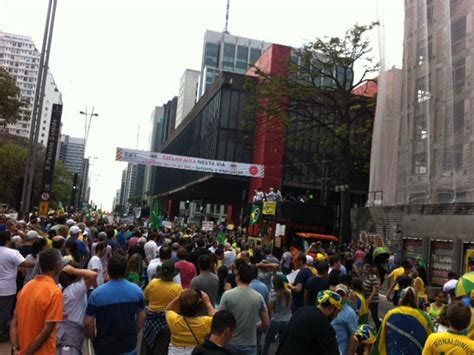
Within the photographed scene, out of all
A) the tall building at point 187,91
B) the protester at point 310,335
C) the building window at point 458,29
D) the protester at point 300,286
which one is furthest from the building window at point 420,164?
the tall building at point 187,91

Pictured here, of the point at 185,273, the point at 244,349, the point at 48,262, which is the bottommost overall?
the point at 244,349

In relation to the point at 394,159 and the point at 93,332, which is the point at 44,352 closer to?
the point at 93,332

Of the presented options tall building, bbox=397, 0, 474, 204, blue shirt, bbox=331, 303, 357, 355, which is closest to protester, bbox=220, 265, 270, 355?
blue shirt, bbox=331, 303, 357, 355

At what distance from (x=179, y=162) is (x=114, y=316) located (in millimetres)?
27155

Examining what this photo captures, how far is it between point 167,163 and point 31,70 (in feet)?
413

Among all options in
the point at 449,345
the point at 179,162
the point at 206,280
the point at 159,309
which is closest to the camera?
the point at 449,345

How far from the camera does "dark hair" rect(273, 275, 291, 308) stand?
7387 mm

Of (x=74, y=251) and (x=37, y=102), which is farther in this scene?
(x=37, y=102)

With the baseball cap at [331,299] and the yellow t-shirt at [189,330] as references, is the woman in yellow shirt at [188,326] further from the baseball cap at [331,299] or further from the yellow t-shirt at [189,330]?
the baseball cap at [331,299]

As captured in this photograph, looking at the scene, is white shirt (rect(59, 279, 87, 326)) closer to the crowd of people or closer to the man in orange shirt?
the crowd of people

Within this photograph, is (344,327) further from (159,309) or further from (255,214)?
(255,214)

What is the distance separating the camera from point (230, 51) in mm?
145000

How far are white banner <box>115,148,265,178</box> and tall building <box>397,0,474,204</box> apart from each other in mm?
12325

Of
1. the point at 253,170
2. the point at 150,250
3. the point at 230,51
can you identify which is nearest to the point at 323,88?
the point at 253,170
